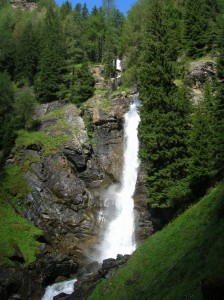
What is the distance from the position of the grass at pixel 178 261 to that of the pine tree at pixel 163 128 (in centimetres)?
471

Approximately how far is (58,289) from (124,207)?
1169 cm

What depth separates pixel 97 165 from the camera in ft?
146

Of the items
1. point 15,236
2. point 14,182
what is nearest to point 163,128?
point 15,236

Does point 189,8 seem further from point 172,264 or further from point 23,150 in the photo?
point 172,264

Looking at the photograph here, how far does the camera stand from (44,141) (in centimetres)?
4534

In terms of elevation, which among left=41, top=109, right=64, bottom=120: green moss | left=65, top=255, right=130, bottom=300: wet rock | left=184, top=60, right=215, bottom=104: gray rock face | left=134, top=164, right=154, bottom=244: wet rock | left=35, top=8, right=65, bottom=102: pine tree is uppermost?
left=35, top=8, right=65, bottom=102: pine tree

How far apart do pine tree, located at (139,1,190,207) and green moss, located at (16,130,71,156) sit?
47.6 ft

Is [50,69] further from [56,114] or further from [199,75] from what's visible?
[199,75]

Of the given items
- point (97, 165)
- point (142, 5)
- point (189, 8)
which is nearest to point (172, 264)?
point (97, 165)

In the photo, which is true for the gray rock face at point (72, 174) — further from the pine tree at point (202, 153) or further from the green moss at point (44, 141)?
the pine tree at point (202, 153)

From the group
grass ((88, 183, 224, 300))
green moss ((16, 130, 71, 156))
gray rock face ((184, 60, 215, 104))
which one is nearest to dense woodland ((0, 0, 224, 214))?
gray rock face ((184, 60, 215, 104))

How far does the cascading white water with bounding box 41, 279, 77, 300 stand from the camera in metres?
30.5

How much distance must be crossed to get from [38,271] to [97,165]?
15.8 meters

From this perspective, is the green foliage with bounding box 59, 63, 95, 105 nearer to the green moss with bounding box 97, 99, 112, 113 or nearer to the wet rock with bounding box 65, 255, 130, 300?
the green moss with bounding box 97, 99, 112, 113
